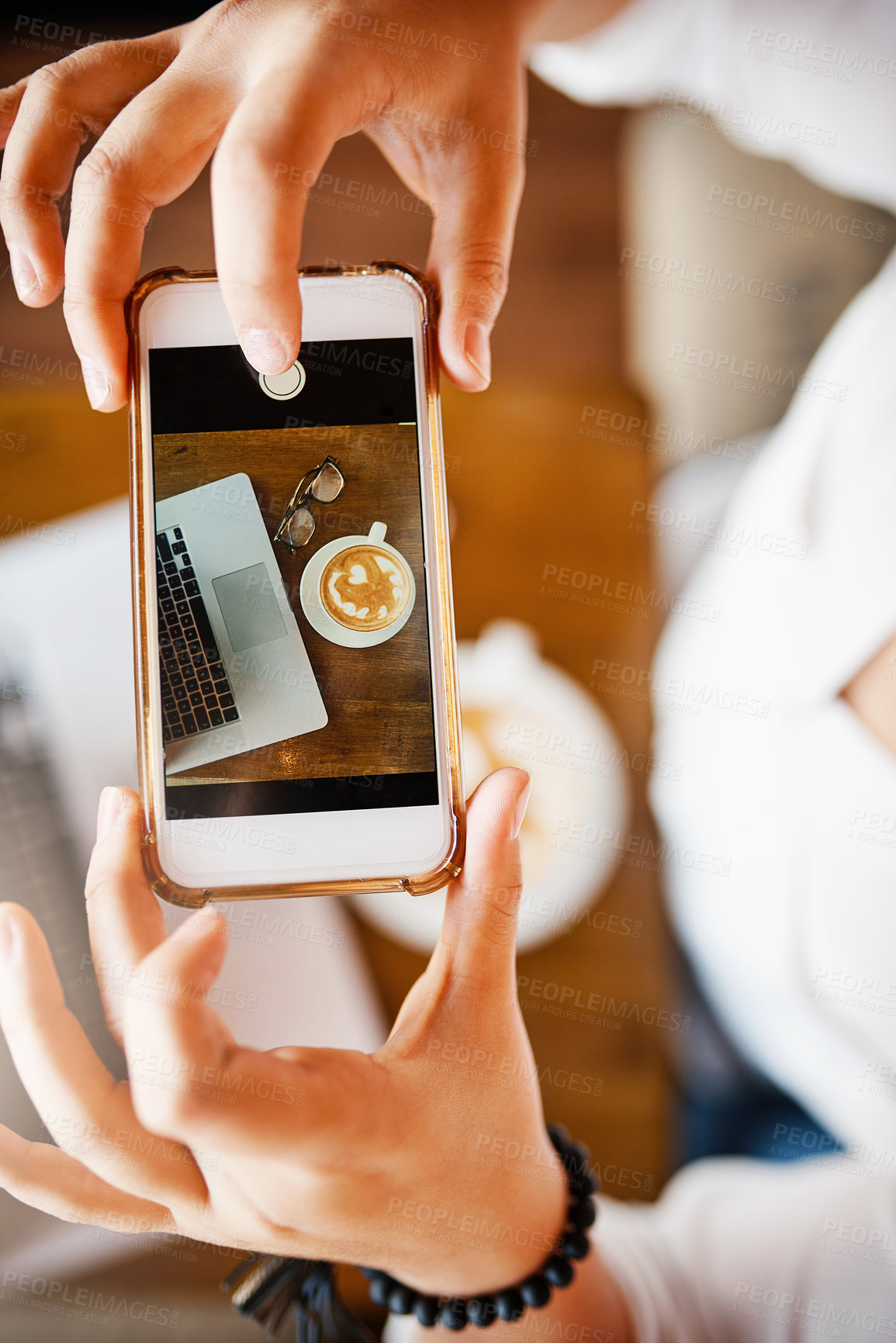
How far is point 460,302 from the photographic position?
0.47 meters

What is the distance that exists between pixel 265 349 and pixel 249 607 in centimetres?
15

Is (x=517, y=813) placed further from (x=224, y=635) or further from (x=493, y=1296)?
(x=493, y=1296)

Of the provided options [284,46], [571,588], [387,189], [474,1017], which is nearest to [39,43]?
[387,189]

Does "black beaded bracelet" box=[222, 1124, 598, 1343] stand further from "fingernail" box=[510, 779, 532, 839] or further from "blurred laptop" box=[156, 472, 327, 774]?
"blurred laptop" box=[156, 472, 327, 774]

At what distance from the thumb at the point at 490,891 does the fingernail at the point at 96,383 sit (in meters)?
0.34

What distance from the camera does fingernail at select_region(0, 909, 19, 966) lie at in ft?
1.36

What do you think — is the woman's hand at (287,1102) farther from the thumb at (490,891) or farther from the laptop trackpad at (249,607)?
the laptop trackpad at (249,607)

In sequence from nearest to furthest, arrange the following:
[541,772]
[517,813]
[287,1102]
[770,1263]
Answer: [287,1102], [517,813], [770,1263], [541,772]

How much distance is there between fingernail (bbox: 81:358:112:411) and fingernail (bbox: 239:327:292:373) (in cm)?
11

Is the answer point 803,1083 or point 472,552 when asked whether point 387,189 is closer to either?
point 472,552

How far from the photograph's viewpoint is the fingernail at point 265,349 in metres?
0.39

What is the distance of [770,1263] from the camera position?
2.01 feet

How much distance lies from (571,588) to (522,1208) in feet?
2.07

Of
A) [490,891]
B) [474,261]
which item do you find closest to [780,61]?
[474,261]
